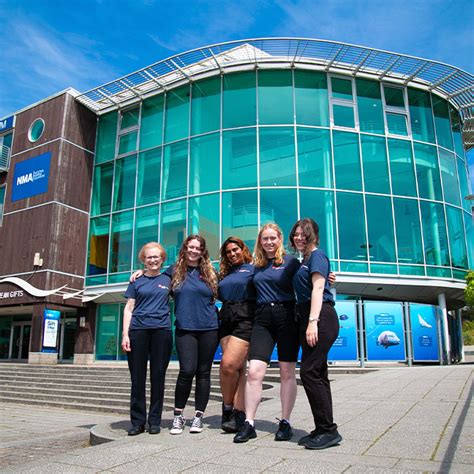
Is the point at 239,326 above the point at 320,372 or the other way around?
above

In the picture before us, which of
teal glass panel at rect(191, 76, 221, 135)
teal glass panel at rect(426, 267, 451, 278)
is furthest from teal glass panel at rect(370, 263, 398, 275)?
teal glass panel at rect(191, 76, 221, 135)

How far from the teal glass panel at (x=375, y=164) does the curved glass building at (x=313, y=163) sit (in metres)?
0.05

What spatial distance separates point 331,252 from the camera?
1708cm

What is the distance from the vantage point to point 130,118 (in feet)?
71.7

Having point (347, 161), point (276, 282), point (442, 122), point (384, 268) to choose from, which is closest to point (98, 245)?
point (347, 161)

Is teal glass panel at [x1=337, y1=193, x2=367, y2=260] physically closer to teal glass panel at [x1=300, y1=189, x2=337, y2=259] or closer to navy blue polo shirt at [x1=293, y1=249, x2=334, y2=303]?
teal glass panel at [x1=300, y1=189, x2=337, y2=259]

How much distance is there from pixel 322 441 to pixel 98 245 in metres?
19.1

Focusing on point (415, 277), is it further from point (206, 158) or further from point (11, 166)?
point (11, 166)

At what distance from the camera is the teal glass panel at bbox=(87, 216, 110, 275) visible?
A: 20844mm

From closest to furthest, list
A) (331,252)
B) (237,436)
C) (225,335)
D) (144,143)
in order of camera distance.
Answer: (237,436)
(225,335)
(331,252)
(144,143)

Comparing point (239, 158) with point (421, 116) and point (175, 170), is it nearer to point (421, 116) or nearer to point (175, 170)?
point (175, 170)

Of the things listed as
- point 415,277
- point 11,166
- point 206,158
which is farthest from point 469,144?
point 11,166

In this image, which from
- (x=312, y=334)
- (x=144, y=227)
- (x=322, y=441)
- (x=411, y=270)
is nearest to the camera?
(x=322, y=441)

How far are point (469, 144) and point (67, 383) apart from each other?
1979 centimetres
